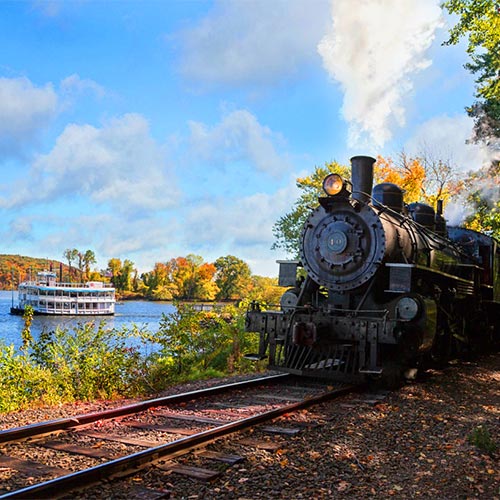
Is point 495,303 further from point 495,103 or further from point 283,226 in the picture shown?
point 283,226

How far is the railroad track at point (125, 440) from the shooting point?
12.9ft

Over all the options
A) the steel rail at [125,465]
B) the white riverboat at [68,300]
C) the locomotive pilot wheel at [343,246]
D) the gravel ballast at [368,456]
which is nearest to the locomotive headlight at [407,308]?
the locomotive pilot wheel at [343,246]

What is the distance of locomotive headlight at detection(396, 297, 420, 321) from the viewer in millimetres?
7762

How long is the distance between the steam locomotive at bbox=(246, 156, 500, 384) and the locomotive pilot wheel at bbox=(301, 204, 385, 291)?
2 cm

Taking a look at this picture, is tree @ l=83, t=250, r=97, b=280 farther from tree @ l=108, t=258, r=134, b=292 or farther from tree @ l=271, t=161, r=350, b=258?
tree @ l=271, t=161, r=350, b=258

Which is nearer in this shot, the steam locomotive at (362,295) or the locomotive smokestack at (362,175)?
the steam locomotive at (362,295)

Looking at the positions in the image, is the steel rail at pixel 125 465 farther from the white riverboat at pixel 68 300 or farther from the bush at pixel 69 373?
the white riverboat at pixel 68 300

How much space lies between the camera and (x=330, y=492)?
A: 3949 millimetres

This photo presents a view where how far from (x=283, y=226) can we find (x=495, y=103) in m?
15.6

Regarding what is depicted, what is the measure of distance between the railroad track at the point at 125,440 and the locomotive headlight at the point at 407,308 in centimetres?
166

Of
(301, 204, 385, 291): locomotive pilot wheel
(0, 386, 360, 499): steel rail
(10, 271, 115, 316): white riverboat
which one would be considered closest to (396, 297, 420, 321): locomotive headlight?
(301, 204, 385, 291): locomotive pilot wheel

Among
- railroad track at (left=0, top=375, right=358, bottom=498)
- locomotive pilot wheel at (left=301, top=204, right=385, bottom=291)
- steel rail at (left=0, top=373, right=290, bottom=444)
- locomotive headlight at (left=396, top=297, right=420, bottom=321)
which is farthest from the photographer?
locomotive pilot wheel at (left=301, top=204, right=385, bottom=291)

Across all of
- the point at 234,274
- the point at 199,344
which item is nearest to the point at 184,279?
the point at 234,274

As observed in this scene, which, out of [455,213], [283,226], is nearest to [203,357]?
[455,213]
